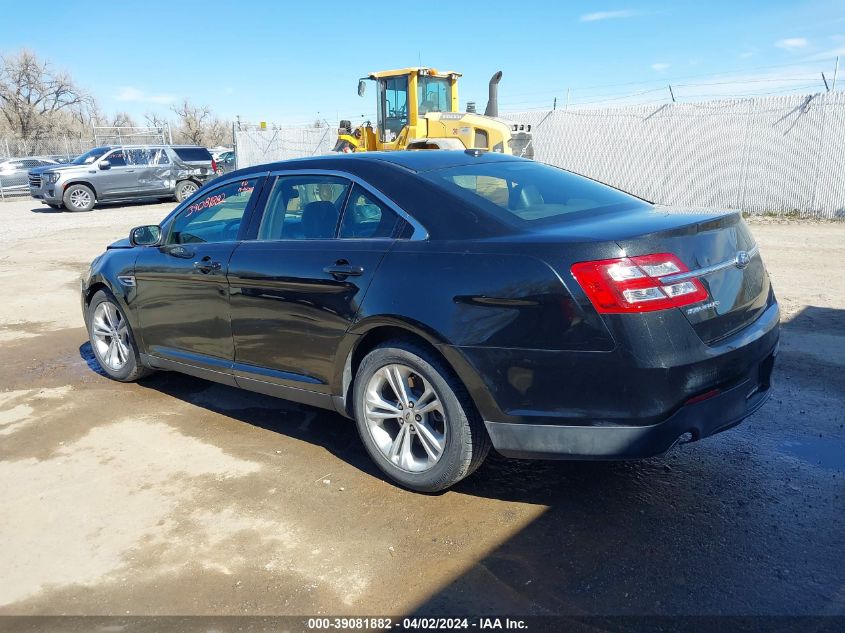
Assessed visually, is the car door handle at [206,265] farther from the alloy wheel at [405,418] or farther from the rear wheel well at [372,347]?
the alloy wheel at [405,418]

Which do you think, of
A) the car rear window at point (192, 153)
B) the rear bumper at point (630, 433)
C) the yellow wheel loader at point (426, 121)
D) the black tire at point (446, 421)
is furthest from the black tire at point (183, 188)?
the rear bumper at point (630, 433)

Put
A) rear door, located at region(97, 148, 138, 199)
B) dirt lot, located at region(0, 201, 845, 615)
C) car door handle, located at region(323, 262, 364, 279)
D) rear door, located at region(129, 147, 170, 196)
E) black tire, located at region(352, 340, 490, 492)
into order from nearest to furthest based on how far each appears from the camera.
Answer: dirt lot, located at region(0, 201, 845, 615) < black tire, located at region(352, 340, 490, 492) < car door handle, located at region(323, 262, 364, 279) < rear door, located at region(97, 148, 138, 199) < rear door, located at region(129, 147, 170, 196)

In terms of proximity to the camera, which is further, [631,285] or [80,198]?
[80,198]

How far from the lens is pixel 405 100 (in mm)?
15641

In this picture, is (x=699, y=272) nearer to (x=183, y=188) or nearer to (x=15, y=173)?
(x=183, y=188)

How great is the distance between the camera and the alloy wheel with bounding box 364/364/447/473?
3.47 meters

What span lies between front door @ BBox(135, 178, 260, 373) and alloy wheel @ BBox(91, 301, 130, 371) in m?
0.41

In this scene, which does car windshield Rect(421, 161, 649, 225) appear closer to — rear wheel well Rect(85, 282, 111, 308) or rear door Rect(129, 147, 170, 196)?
rear wheel well Rect(85, 282, 111, 308)

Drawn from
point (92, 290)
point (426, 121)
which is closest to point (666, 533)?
point (92, 290)

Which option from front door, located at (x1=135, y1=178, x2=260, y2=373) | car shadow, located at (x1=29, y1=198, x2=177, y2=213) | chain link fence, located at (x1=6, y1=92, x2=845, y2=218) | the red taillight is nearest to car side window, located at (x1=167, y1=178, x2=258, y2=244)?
front door, located at (x1=135, y1=178, x2=260, y2=373)

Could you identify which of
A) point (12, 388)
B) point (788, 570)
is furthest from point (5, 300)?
point (788, 570)

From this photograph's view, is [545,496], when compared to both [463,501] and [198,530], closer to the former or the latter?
[463,501]

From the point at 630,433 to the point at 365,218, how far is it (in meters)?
1.78

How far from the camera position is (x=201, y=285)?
180 inches
